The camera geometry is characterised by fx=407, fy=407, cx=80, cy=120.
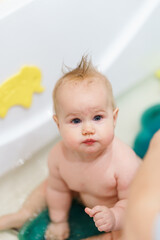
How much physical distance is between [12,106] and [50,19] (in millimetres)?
290

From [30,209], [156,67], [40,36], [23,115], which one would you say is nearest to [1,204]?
[30,209]

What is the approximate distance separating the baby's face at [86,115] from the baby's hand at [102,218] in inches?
5.0

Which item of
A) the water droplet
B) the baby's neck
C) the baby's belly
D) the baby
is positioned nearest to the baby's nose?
the baby

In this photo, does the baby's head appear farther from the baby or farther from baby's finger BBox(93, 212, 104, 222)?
baby's finger BBox(93, 212, 104, 222)

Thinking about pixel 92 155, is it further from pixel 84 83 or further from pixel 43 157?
pixel 43 157

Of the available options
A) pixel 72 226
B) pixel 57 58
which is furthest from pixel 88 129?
pixel 57 58

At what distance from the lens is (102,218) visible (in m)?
0.86

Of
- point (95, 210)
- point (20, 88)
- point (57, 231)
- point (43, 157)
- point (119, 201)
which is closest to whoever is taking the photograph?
point (95, 210)

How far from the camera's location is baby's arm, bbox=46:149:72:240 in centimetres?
108

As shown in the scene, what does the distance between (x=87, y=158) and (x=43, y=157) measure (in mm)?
412

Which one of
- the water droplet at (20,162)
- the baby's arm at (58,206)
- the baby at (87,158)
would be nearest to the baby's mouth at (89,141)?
the baby at (87,158)

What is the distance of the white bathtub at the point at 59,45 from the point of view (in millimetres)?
1196

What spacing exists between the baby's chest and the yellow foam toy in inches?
12.5

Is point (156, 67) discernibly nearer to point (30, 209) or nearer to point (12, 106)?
point (12, 106)
